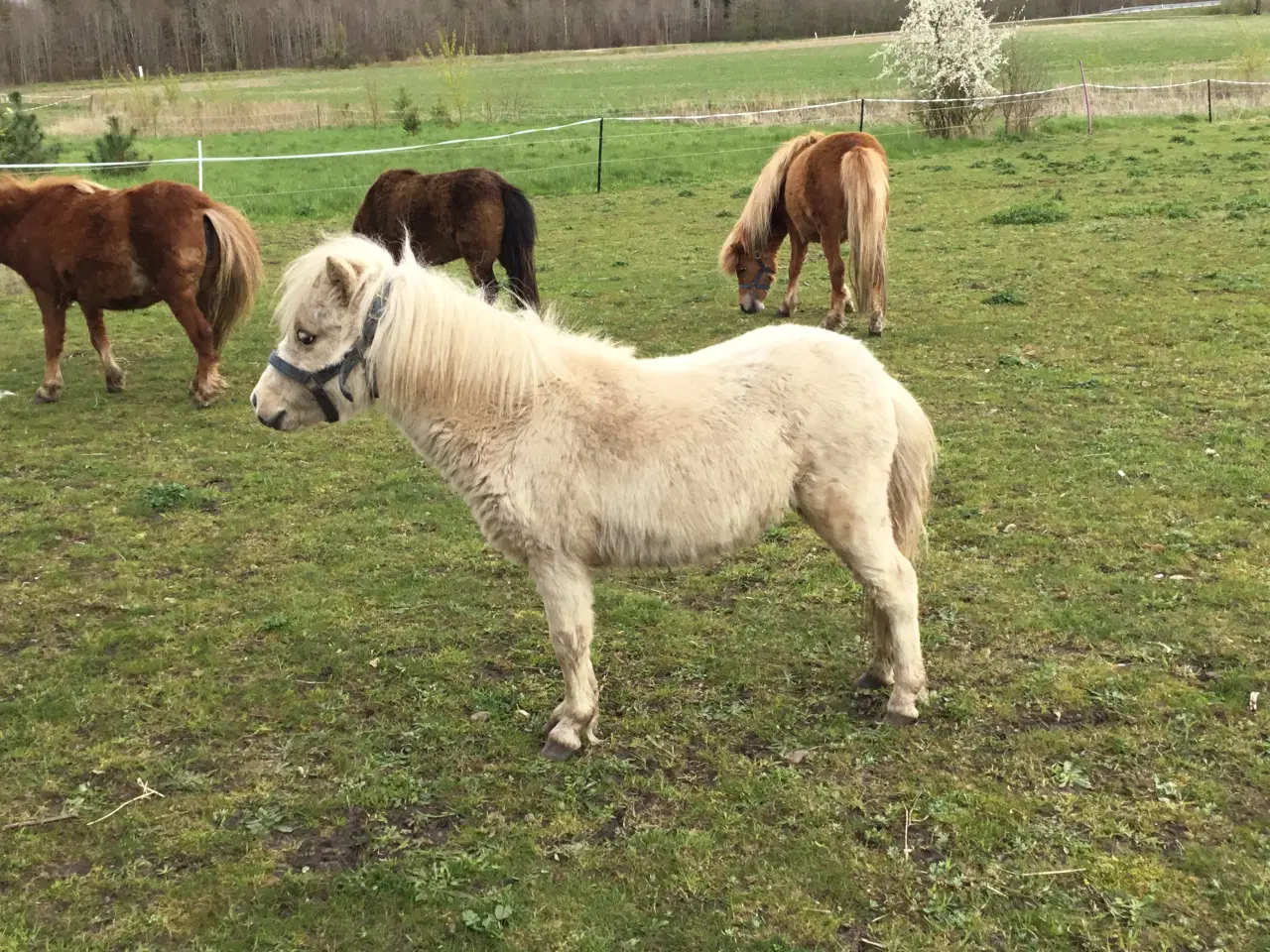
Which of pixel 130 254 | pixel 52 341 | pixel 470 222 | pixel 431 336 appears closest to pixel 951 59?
pixel 470 222

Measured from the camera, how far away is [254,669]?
4.03 m

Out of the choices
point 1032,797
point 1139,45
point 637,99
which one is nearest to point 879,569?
point 1032,797

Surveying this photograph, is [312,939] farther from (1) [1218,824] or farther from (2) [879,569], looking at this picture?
(1) [1218,824]

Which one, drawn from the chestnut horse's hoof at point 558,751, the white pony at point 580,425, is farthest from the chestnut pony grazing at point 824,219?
the chestnut horse's hoof at point 558,751

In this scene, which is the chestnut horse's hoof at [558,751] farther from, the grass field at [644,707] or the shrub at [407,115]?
the shrub at [407,115]

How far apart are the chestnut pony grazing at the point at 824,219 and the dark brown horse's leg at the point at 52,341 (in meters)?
6.54

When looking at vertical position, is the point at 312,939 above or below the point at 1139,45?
below

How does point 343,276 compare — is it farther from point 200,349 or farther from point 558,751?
point 200,349

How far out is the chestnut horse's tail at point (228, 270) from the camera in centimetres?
740

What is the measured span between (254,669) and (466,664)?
98cm

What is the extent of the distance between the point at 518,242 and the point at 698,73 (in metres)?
50.1

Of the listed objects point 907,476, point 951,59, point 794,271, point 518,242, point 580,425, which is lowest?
point 907,476

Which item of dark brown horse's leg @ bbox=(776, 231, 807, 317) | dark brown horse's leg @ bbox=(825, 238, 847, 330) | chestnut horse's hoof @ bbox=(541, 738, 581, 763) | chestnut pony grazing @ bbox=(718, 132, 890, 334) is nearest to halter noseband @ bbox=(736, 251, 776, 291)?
chestnut pony grazing @ bbox=(718, 132, 890, 334)

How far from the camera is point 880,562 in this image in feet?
11.0
